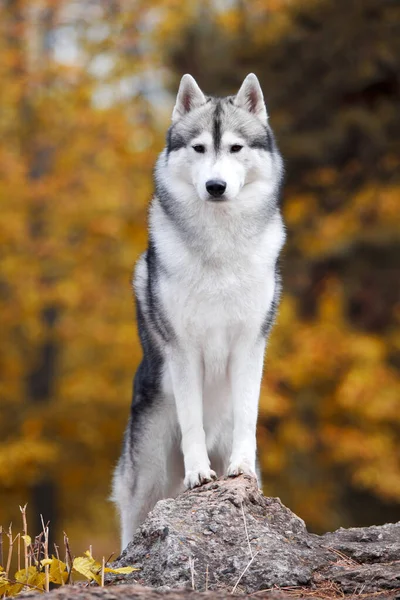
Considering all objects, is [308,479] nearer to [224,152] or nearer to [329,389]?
[329,389]

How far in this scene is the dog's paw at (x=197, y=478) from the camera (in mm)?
4664

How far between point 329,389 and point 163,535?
934 centimetres

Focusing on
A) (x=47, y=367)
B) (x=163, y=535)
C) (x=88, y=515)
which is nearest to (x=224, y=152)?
(x=163, y=535)

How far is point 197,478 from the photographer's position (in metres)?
4.68

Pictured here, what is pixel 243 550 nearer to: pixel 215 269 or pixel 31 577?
pixel 31 577

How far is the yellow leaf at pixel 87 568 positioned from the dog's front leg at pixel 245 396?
124 cm

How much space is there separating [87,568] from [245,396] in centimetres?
150

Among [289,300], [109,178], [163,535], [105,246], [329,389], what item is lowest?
[163,535]

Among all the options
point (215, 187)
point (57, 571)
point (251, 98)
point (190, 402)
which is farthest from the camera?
point (251, 98)

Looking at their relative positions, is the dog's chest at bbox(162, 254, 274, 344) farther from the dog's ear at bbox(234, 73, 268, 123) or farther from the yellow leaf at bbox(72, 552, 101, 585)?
the yellow leaf at bbox(72, 552, 101, 585)

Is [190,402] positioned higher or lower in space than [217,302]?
lower

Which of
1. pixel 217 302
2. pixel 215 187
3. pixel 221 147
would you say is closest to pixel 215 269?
pixel 217 302

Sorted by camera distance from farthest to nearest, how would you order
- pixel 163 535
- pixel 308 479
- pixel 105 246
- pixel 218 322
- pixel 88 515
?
1. pixel 88 515
2. pixel 105 246
3. pixel 308 479
4. pixel 218 322
5. pixel 163 535

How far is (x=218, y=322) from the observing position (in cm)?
477
